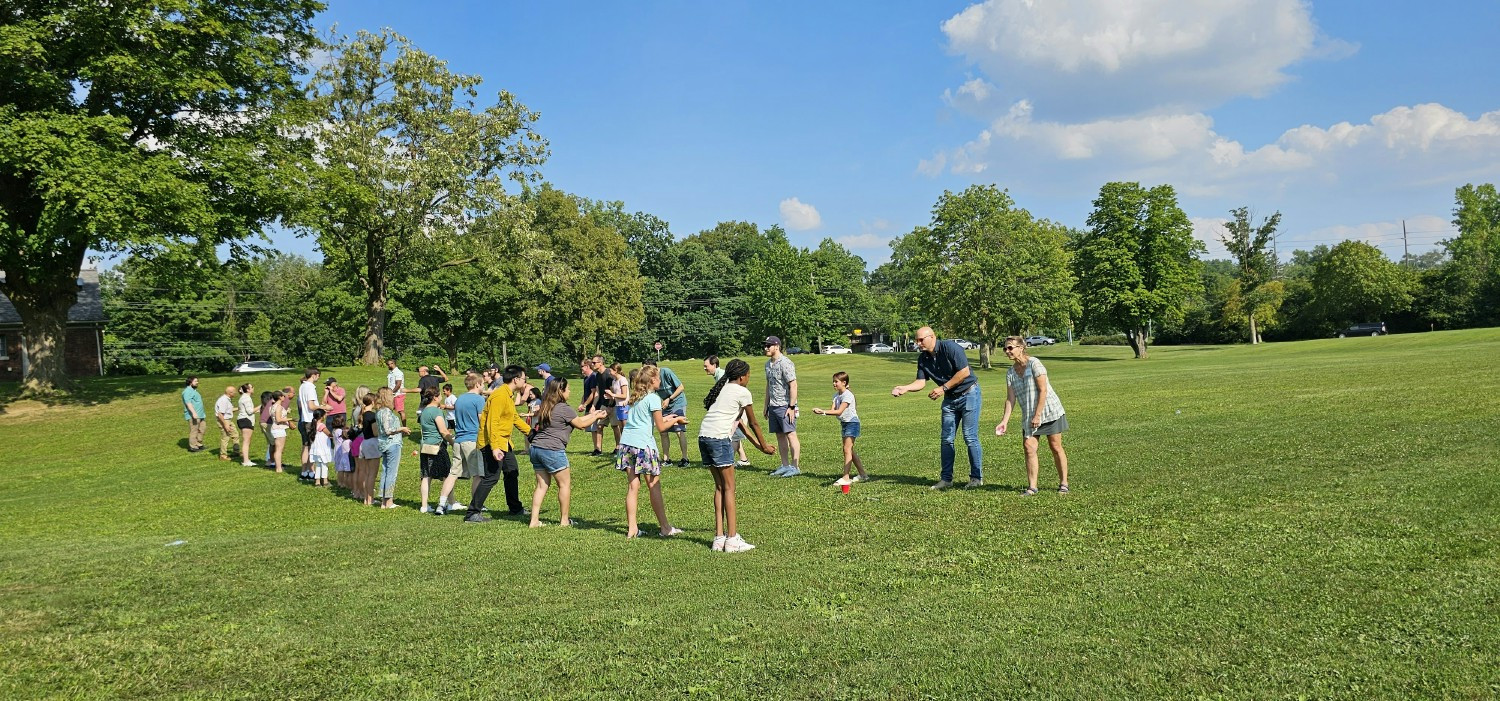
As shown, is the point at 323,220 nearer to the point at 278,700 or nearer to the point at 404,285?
the point at 404,285

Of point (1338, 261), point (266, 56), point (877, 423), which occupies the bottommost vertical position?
point (877, 423)

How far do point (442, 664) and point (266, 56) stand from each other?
3210 centimetres

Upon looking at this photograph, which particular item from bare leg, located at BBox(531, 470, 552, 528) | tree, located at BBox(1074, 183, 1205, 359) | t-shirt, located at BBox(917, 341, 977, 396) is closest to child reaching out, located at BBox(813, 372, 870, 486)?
t-shirt, located at BBox(917, 341, 977, 396)

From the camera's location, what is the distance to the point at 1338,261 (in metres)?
72.4

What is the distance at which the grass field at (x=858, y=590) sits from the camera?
193 inches

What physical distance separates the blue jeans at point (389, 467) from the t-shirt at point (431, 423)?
1076 mm

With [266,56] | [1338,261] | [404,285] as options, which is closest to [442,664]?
[266,56]

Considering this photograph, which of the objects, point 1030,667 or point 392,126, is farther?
point 392,126

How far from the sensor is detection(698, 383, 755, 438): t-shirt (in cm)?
859

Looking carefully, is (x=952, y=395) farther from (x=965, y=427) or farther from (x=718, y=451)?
(x=718, y=451)

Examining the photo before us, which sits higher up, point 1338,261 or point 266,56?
point 266,56

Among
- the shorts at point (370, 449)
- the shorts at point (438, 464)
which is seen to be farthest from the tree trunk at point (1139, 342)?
the shorts at point (438, 464)

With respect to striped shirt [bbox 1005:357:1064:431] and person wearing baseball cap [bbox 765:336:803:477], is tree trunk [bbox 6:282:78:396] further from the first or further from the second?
striped shirt [bbox 1005:357:1064:431]

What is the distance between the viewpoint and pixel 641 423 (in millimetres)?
9227
